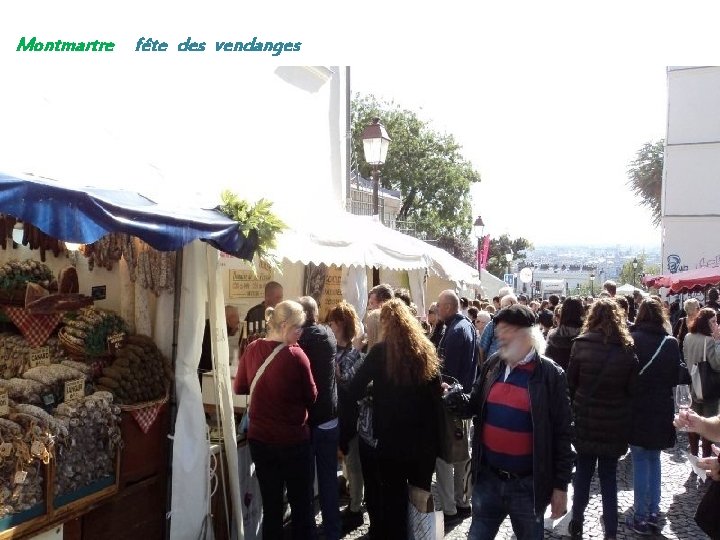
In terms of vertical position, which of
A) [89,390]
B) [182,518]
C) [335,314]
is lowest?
[182,518]

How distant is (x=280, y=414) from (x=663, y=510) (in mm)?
3801

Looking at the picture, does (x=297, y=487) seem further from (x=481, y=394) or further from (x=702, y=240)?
(x=702, y=240)

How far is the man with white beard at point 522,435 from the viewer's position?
10.4ft

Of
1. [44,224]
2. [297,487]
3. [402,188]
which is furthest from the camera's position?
[402,188]

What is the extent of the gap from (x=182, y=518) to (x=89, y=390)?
3.41 ft

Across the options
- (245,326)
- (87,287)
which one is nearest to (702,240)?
(245,326)

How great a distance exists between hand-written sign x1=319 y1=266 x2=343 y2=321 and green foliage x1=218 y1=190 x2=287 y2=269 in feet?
12.2

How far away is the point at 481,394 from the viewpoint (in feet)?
11.3

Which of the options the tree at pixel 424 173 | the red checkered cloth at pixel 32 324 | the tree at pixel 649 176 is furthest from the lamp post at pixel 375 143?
the tree at pixel 649 176

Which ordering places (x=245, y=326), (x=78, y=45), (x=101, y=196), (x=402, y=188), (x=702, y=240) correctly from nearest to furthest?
(x=101, y=196), (x=78, y=45), (x=245, y=326), (x=702, y=240), (x=402, y=188)

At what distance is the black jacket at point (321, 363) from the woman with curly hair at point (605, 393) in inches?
72.0

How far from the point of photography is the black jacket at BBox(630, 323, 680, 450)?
16.0ft

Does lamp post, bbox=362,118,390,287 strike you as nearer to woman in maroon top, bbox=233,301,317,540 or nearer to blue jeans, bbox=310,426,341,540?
blue jeans, bbox=310,426,341,540

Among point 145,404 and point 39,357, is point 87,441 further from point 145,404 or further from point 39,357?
point 39,357
